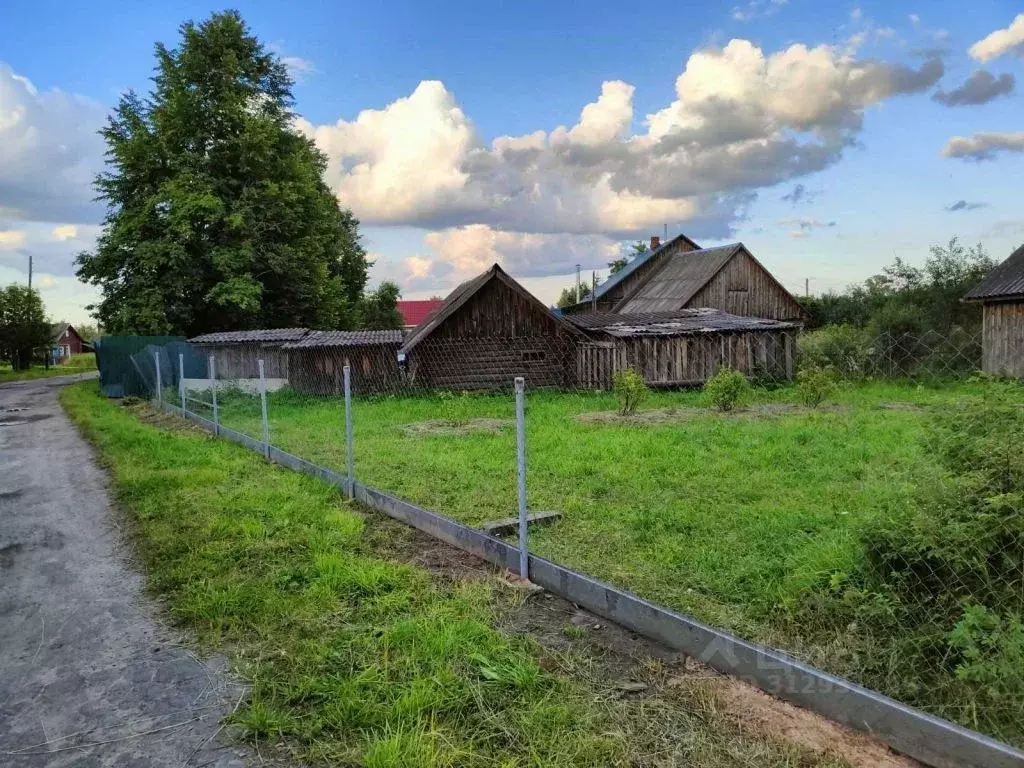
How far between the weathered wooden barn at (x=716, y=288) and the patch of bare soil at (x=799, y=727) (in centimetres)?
3022

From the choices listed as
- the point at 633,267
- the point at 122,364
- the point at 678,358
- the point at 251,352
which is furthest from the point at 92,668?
the point at 633,267

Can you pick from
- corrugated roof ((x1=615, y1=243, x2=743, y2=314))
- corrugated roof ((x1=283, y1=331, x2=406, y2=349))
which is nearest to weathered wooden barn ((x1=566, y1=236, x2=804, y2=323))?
corrugated roof ((x1=615, y1=243, x2=743, y2=314))

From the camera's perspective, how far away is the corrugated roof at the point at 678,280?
113ft

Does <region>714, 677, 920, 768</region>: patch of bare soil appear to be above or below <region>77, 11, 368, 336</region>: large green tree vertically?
below

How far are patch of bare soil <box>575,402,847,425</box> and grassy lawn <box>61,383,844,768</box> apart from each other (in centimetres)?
710

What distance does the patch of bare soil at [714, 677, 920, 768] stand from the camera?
2707 mm

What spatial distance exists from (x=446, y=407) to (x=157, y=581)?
10.4 metres

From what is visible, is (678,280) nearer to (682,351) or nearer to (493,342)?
(682,351)

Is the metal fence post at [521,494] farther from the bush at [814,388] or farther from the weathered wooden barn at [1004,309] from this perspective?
the weathered wooden barn at [1004,309]

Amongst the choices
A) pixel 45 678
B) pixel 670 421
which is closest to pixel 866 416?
pixel 670 421

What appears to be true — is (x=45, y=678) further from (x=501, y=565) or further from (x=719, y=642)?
(x=719, y=642)

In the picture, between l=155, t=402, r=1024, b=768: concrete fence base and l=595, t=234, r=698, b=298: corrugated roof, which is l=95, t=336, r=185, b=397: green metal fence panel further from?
l=595, t=234, r=698, b=298: corrugated roof

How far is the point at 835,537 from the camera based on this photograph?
4855 mm

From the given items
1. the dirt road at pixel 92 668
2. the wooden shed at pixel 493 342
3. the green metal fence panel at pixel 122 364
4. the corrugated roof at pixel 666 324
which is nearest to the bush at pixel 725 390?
the corrugated roof at pixel 666 324
